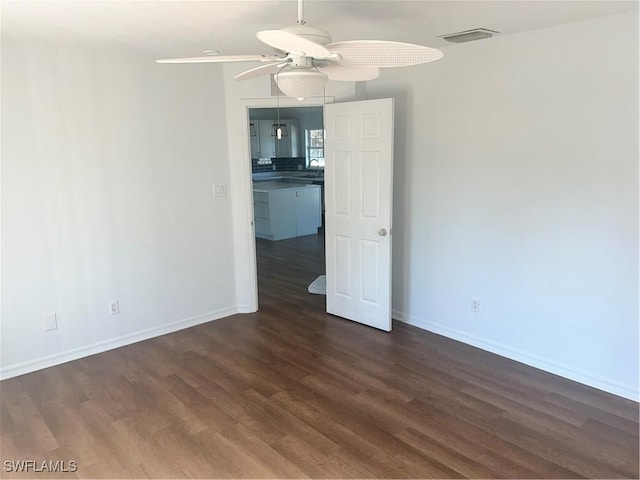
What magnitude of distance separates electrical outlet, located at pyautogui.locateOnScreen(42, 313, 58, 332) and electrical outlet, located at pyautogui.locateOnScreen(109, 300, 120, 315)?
0.40 m

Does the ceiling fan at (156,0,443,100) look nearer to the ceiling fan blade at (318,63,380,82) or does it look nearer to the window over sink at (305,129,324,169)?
the ceiling fan blade at (318,63,380,82)

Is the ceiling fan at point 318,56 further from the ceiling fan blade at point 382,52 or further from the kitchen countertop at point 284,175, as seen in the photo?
the kitchen countertop at point 284,175

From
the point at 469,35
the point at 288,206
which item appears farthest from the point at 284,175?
the point at 469,35

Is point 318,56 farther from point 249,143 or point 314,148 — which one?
point 314,148

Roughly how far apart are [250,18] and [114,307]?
2.53m

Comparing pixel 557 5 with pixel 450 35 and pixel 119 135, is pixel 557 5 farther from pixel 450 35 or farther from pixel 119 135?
pixel 119 135

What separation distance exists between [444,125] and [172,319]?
286cm

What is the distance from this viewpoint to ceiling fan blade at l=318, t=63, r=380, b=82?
2091mm

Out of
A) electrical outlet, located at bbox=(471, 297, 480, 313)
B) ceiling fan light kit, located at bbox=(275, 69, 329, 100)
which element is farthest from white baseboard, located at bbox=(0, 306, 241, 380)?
ceiling fan light kit, located at bbox=(275, 69, 329, 100)

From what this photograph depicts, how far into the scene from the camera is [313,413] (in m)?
2.87

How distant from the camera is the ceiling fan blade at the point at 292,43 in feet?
4.98

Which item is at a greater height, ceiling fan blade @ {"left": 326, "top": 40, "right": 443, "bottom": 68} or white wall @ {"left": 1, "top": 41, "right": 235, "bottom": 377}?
ceiling fan blade @ {"left": 326, "top": 40, "right": 443, "bottom": 68}

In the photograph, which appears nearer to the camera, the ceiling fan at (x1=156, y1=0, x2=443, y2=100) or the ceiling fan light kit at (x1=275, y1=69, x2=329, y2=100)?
the ceiling fan at (x1=156, y1=0, x2=443, y2=100)

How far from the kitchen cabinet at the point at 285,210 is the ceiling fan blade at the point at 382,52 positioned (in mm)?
5835
